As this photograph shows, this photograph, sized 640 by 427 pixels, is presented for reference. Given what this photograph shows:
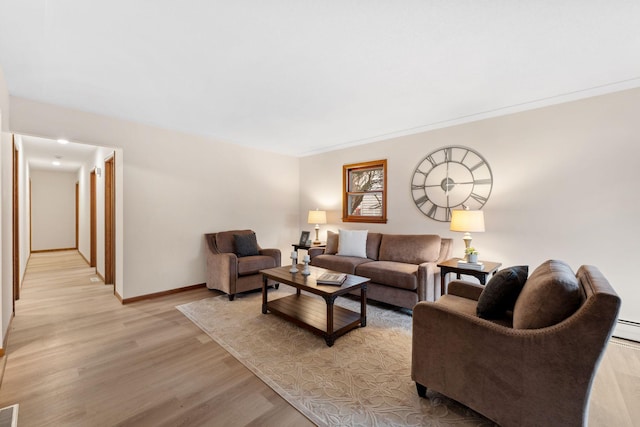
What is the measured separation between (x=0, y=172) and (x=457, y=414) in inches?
151

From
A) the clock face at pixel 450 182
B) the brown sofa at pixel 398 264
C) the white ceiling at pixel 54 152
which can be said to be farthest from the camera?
the white ceiling at pixel 54 152

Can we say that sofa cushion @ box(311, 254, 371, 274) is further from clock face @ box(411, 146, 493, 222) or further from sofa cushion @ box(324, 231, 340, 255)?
clock face @ box(411, 146, 493, 222)

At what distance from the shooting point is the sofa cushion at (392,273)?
10.1 feet

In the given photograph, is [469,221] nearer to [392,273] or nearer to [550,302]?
[392,273]

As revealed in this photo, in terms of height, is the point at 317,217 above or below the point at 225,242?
above

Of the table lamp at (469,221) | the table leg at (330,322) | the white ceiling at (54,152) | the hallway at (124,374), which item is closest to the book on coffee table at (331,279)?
the table leg at (330,322)

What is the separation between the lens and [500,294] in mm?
1755

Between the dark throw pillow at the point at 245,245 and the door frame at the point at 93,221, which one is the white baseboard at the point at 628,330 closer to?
the dark throw pillow at the point at 245,245

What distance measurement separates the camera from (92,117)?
3.24m

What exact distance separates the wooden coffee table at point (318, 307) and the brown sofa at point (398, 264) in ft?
1.83

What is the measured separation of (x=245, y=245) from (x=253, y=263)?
0.43m

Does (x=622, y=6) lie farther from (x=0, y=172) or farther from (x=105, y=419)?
(x=0, y=172)

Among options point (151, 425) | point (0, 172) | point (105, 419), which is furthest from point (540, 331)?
point (0, 172)

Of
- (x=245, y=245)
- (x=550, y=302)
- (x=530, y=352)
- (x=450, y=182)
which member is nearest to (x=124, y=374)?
(x=245, y=245)
